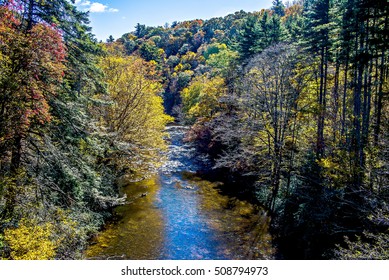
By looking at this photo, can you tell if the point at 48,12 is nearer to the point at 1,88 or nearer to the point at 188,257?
the point at 1,88

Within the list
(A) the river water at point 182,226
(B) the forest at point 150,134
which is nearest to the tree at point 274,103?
(B) the forest at point 150,134

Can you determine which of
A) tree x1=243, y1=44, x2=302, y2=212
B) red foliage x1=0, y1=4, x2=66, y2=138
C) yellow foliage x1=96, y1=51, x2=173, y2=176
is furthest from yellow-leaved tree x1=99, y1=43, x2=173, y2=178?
red foliage x1=0, y1=4, x2=66, y2=138

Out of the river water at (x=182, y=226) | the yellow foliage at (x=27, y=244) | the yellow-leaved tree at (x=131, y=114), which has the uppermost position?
the yellow-leaved tree at (x=131, y=114)

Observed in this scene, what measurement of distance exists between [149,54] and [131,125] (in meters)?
58.4

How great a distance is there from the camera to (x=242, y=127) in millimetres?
24266

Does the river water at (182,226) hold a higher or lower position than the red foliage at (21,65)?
lower

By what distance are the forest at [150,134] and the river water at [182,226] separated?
3.55 feet

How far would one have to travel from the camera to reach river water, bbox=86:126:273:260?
1436 centimetres

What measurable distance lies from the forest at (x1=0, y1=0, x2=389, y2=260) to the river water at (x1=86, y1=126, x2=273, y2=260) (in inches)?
42.6

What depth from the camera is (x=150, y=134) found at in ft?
71.6

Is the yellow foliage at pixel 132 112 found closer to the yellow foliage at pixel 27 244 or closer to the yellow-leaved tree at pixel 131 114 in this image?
the yellow-leaved tree at pixel 131 114

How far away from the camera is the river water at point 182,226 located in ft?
47.1

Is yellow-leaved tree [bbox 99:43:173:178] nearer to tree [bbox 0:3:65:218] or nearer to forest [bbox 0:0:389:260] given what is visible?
forest [bbox 0:0:389:260]

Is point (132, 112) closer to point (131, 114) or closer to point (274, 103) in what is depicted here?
point (131, 114)
